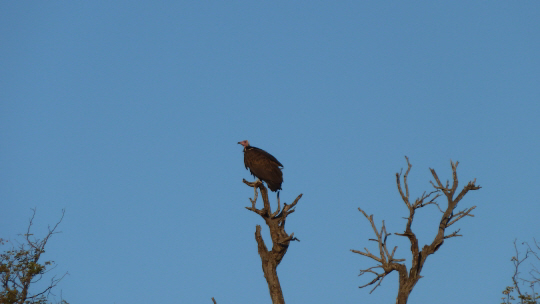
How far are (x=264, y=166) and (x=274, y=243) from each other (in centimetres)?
321

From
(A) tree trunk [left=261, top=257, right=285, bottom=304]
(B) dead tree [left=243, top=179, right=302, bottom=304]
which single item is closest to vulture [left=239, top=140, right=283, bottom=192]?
(B) dead tree [left=243, top=179, right=302, bottom=304]

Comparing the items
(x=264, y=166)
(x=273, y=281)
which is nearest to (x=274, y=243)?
(x=273, y=281)

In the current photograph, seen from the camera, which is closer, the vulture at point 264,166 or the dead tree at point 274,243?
the dead tree at point 274,243

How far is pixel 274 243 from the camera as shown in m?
11.3

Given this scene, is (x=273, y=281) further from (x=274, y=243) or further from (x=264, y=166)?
(x=264, y=166)

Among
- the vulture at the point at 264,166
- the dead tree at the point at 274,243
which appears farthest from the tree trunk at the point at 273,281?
the vulture at the point at 264,166

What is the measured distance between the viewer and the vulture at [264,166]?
13797 mm

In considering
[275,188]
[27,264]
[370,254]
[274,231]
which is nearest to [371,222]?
[370,254]

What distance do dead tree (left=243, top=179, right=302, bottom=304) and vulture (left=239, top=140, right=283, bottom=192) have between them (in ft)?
6.00

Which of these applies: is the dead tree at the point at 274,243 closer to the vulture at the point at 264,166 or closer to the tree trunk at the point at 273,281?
the tree trunk at the point at 273,281

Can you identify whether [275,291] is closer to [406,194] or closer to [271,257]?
[271,257]

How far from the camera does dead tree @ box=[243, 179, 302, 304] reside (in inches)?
433

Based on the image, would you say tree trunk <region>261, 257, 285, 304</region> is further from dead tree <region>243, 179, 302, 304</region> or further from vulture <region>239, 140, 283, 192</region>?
vulture <region>239, 140, 283, 192</region>

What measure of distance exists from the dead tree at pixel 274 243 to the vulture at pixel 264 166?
6.00 ft
